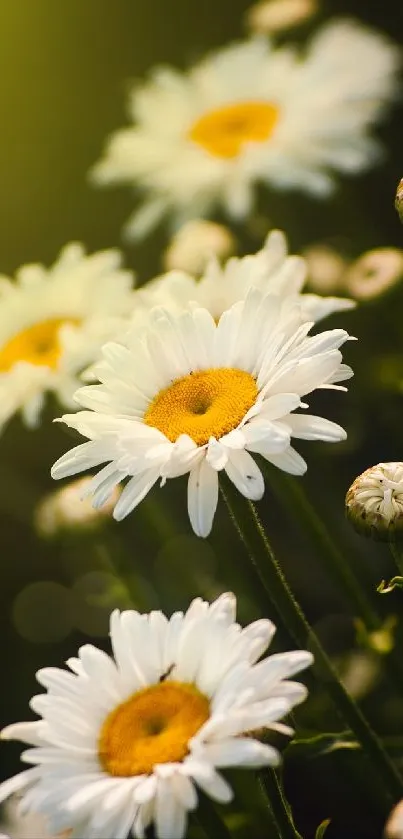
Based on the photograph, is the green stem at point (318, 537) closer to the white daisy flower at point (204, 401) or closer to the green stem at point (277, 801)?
the white daisy flower at point (204, 401)

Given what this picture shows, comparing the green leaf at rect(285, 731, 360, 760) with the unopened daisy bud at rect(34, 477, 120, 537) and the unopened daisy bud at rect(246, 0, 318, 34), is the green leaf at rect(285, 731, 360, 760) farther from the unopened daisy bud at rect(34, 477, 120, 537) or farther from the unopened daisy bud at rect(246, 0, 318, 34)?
the unopened daisy bud at rect(246, 0, 318, 34)

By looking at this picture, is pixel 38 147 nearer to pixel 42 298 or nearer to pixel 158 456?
pixel 42 298

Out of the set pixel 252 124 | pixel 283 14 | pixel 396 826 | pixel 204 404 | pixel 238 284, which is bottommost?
pixel 396 826

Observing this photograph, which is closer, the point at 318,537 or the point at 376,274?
the point at 318,537

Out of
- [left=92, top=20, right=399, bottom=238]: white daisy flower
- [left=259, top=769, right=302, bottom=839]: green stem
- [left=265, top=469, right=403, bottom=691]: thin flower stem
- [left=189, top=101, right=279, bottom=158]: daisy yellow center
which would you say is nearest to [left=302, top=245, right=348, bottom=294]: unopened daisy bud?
[left=92, top=20, right=399, bottom=238]: white daisy flower

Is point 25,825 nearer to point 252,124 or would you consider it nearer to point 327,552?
point 327,552

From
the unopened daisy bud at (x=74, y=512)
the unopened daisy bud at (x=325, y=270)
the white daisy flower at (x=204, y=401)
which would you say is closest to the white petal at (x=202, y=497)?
the white daisy flower at (x=204, y=401)

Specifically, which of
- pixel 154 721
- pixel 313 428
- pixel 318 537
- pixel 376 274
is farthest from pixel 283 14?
pixel 154 721
